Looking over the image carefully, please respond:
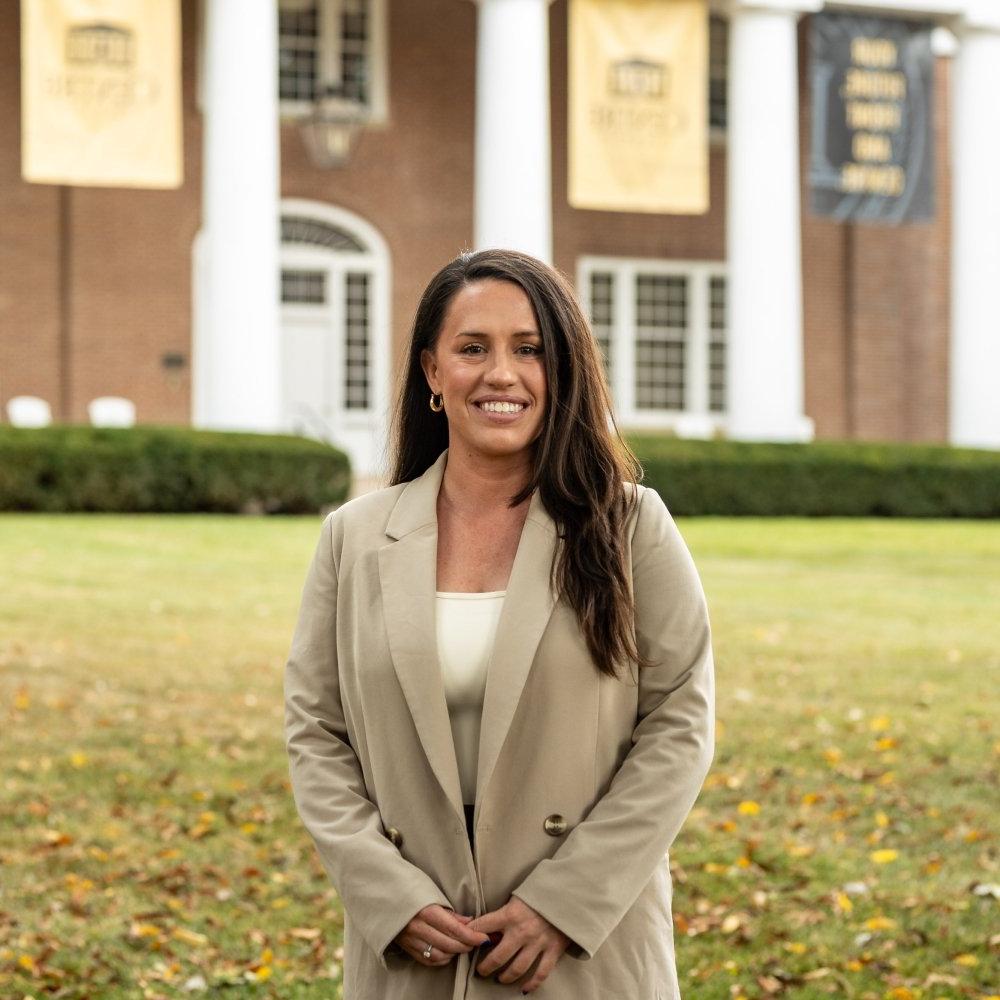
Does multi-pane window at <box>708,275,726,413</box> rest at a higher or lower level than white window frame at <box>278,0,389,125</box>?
lower

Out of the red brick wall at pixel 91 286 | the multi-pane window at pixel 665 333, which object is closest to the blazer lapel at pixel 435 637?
the red brick wall at pixel 91 286

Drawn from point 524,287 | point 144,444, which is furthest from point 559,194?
point 524,287

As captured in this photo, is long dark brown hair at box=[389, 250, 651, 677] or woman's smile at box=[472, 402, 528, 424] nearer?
long dark brown hair at box=[389, 250, 651, 677]

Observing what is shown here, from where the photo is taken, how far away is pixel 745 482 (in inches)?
805

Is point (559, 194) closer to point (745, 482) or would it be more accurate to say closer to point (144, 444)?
point (745, 482)

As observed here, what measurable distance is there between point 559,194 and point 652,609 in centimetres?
2348

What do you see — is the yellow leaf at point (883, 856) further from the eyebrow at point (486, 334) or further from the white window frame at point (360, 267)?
the white window frame at point (360, 267)

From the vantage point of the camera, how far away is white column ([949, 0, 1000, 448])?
24.0 metres

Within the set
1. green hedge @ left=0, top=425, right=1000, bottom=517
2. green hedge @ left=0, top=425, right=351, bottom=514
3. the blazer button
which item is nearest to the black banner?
green hedge @ left=0, top=425, right=1000, bottom=517

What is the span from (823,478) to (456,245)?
7.16 m

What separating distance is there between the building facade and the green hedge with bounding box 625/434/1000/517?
1.53m

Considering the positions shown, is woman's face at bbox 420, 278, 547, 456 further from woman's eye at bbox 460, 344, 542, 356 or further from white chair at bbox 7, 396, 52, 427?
white chair at bbox 7, 396, 52, 427

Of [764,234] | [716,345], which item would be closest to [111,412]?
[764,234]

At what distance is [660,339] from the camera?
27.0 meters
